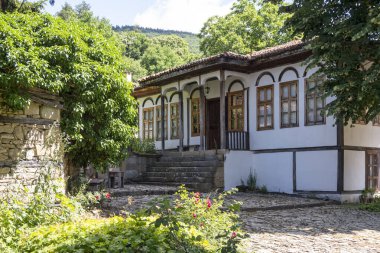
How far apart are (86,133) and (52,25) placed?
2.13 metres

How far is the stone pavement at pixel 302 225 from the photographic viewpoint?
22.1ft

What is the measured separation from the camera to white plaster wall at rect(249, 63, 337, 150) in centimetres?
1344

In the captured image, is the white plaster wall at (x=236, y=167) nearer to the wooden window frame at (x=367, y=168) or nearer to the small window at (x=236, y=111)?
the small window at (x=236, y=111)

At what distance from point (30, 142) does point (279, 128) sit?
8677 millimetres

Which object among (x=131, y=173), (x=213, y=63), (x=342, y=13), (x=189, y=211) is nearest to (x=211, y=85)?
(x=213, y=63)

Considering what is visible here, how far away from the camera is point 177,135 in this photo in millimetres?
18594

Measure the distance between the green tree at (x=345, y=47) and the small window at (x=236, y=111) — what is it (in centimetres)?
565

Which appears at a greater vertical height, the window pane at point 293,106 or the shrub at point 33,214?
the window pane at point 293,106

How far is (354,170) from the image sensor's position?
44.4 feet

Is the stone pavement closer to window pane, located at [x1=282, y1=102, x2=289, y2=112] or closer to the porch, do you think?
window pane, located at [x1=282, y1=102, x2=289, y2=112]

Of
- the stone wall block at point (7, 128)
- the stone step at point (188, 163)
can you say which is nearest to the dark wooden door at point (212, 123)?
the stone step at point (188, 163)

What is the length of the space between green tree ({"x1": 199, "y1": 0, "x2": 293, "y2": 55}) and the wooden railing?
12.8 meters

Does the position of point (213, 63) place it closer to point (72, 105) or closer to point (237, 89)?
point (237, 89)

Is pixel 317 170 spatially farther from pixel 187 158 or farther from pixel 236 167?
pixel 187 158
